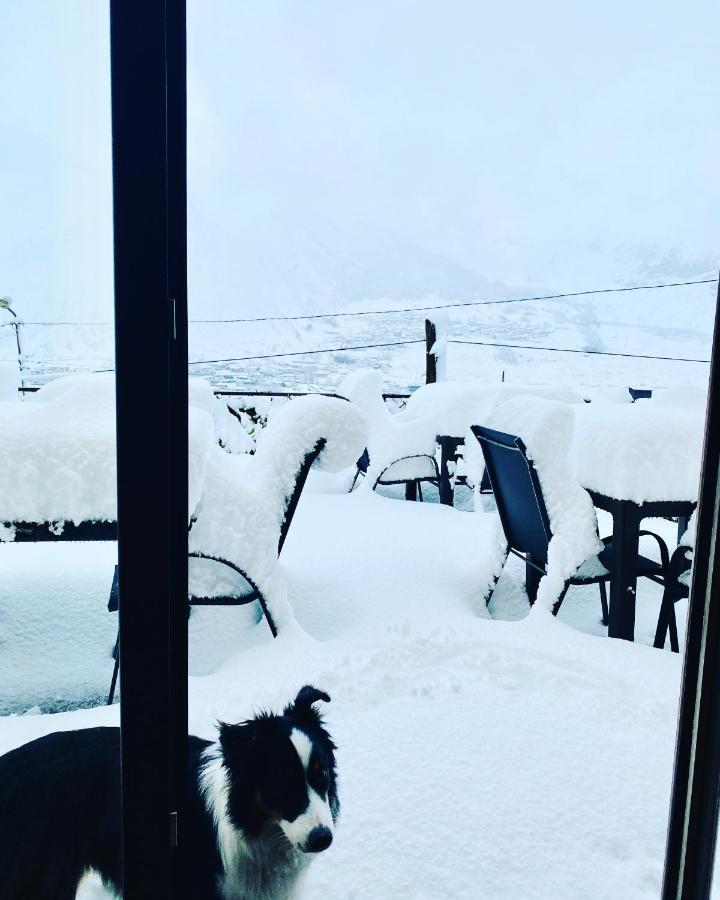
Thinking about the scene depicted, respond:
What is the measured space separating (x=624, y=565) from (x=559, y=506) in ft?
0.88

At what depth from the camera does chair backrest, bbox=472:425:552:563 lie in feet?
6.82

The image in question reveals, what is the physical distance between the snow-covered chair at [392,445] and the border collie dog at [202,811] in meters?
2.97

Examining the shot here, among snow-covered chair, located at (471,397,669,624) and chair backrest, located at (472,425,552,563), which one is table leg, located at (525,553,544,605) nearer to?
chair backrest, located at (472,425,552,563)

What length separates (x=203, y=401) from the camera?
2.78 meters

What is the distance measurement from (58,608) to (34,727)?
0.71 meters

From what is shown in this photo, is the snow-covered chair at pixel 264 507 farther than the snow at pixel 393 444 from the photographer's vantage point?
No

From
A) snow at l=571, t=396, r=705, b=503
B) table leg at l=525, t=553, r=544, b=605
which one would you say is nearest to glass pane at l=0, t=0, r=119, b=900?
snow at l=571, t=396, r=705, b=503

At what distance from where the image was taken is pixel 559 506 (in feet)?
6.79

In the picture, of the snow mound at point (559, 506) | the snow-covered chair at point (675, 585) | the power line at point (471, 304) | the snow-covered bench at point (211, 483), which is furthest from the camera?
the snow mound at point (559, 506)

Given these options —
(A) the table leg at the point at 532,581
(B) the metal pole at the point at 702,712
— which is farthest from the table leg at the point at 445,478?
(B) the metal pole at the point at 702,712

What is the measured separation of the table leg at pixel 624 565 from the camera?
1937 mm

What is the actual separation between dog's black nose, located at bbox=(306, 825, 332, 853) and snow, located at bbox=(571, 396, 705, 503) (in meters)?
1.36

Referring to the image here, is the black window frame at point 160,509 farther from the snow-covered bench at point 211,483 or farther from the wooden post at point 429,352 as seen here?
the wooden post at point 429,352

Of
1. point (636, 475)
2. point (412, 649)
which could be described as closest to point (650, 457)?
point (636, 475)
